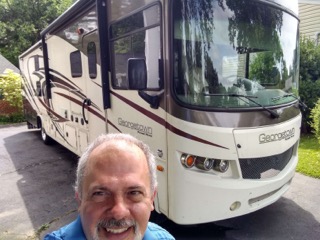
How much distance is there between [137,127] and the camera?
3.55m

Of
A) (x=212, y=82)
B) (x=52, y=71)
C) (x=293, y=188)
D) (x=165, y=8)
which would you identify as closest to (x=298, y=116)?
(x=212, y=82)

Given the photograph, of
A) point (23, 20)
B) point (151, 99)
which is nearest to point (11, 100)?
point (23, 20)

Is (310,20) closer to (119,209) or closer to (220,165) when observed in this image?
(220,165)

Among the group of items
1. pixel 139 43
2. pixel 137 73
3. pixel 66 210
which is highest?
pixel 139 43

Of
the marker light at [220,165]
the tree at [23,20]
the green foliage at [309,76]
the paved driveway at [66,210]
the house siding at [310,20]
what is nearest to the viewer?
the marker light at [220,165]

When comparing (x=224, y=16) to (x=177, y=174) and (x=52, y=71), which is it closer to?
(x=177, y=174)

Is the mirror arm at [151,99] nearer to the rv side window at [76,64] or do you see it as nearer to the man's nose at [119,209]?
the man's nose at [119,209]

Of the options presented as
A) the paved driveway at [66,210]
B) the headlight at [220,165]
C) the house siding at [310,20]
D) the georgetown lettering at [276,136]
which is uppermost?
the house siding at [310,20]

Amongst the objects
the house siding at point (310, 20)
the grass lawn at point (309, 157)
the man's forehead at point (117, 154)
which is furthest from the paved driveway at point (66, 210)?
the house siding at point (310, 20)

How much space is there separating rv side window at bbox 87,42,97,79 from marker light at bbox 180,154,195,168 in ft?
6.74

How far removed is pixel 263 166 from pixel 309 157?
407 cm

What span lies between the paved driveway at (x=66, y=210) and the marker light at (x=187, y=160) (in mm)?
1105

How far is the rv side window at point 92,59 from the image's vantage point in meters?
4.30

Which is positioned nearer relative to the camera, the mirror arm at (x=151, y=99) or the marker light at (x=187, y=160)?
the marker light at (x=187, y=160)
